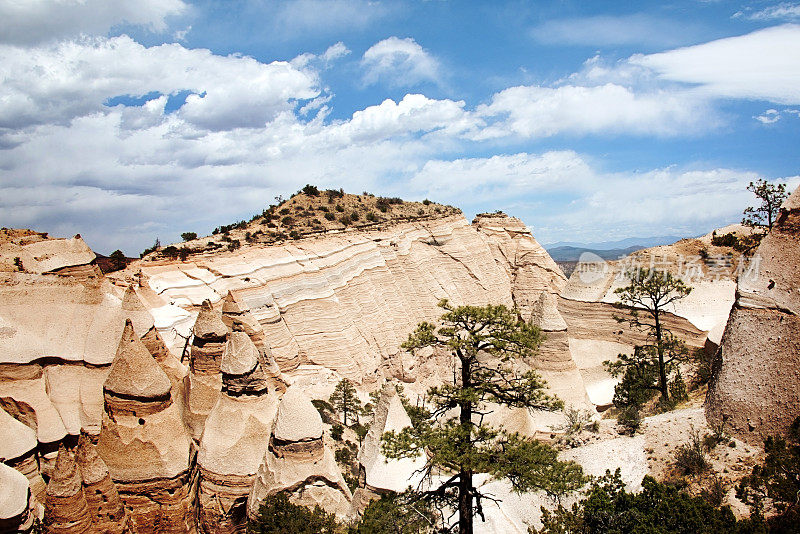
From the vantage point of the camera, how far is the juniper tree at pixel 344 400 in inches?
720

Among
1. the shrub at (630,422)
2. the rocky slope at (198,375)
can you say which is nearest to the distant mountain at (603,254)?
the rocky slope at (198,375)

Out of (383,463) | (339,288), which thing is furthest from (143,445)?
(339,288)

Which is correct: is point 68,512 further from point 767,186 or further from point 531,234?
point 531,234

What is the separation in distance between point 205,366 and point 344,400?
7.63 meters

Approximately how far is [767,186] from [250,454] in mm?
21507

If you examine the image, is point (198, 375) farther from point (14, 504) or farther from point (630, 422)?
point (630, 422)

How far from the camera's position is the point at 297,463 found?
8914 millimetres

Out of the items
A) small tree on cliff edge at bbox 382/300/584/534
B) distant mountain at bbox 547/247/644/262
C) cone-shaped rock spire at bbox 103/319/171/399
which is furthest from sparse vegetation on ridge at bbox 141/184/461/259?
small tree on cliff edge at bbox 382/300/584/534

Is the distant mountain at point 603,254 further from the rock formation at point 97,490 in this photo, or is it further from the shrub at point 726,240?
the rock formation at point 97,490

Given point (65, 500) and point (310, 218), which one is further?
point (310, 218)

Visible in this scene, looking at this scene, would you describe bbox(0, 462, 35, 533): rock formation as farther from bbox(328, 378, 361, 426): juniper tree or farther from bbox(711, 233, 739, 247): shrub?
bbox(711, 233, 739, 247): shrub

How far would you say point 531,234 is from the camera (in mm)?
39219

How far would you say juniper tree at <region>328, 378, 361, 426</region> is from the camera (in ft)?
60.0

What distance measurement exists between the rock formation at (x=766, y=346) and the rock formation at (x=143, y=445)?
1064 cm
